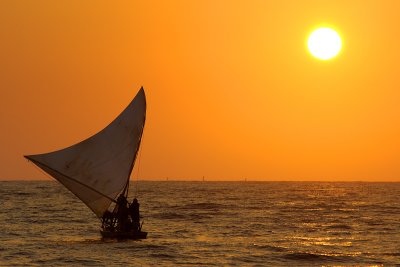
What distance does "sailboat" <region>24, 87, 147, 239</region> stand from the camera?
135 ft

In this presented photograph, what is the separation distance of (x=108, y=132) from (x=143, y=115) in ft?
6.83

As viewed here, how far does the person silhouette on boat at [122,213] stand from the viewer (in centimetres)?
4116

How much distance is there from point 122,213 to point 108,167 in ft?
8.62

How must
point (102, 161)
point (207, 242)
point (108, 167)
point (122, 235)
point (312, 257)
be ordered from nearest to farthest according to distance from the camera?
point (312, 257)
point (122, 235)
point (108, 167)
point (102, 161)
point (207, 242)

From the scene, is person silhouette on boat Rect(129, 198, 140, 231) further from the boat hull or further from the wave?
the wave

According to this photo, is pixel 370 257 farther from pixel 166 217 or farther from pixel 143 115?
pixel 166 217

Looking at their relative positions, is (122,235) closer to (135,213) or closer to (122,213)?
(122,213)

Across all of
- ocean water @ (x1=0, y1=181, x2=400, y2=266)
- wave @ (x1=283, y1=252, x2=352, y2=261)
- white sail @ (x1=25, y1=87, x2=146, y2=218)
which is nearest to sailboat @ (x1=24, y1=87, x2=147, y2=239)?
white sail @ (x1=25, y1=87, x2=146, y2=218)

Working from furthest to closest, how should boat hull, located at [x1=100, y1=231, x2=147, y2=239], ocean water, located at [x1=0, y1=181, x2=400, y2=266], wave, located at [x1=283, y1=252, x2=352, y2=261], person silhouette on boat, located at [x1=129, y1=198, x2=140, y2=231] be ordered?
boat hull, located at [x1=100, y1=231, x2=147, y2=239] < person silhouette on boat, located at [x1=129, y1=198, x2=140, y2=231] < wave, located at [x1=283, y1=252, x2=352, y2=261] < ocean water, located at [x1=0, y1=181, x2=400, y2=266]

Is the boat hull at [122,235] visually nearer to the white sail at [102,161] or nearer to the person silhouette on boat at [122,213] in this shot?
the person silhouette on boat at [122,213]

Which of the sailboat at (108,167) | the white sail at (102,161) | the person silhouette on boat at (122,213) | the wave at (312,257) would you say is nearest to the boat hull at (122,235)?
the sailboat at (108,167)

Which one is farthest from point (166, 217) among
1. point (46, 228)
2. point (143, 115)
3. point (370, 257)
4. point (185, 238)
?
point (370, 257)

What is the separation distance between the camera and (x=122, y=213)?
41.3m

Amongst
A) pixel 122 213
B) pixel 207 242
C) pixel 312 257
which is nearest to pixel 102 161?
pixel 122 213
